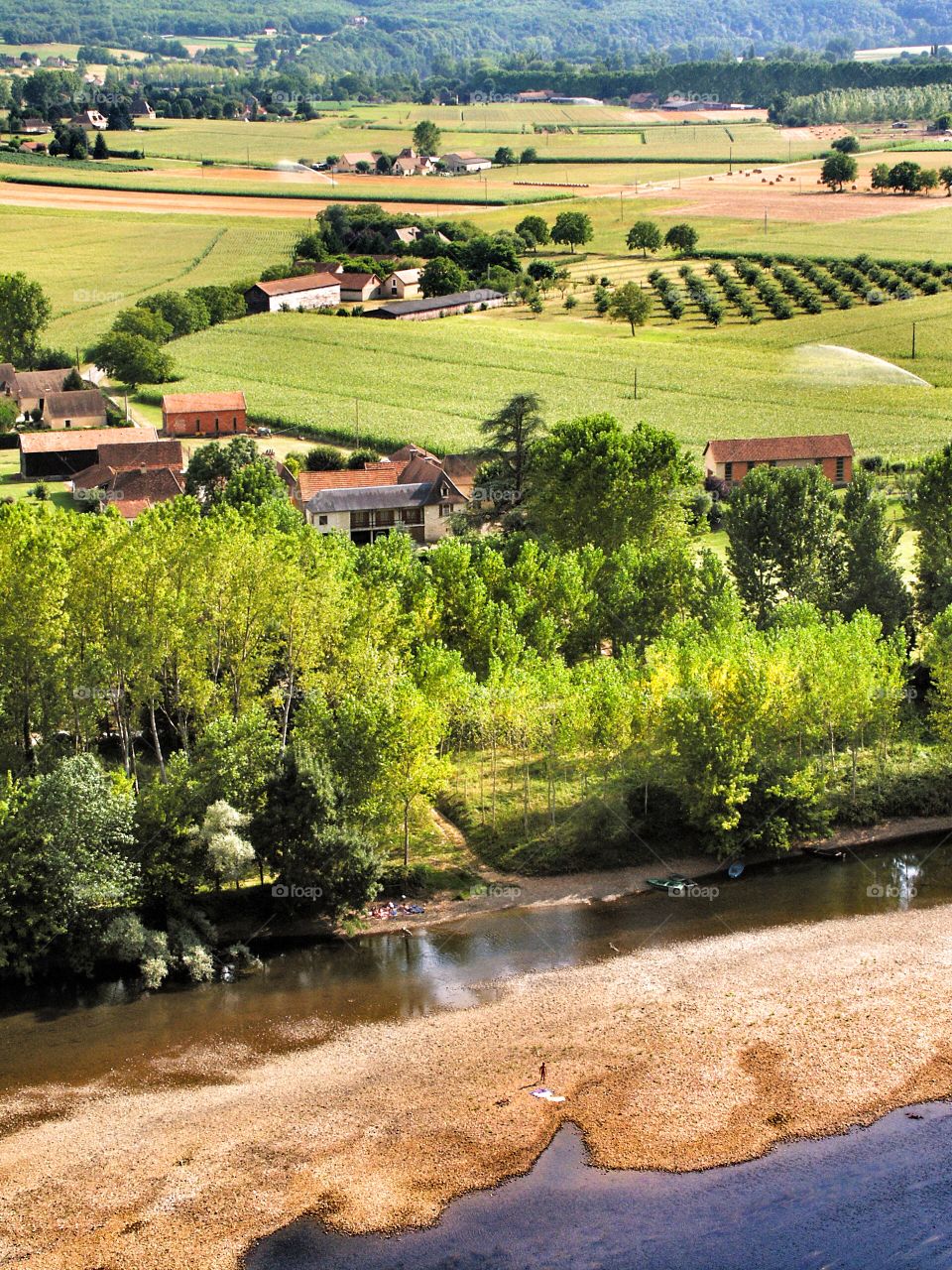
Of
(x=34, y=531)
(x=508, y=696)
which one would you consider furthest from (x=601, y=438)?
(x=34, y=531)

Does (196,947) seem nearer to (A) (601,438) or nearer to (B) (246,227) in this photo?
(A) (601,438)

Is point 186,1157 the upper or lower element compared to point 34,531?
lower

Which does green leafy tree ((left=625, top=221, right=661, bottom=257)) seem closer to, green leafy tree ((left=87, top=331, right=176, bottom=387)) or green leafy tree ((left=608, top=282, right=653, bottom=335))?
green leafy tree ((left=608, top=282, right=653, bottom=335))

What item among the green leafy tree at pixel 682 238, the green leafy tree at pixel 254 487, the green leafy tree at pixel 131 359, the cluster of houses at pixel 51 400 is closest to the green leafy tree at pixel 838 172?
the green leafy tree at pixel 682 238

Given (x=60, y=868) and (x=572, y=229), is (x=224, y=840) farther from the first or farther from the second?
(x=572, y=229)

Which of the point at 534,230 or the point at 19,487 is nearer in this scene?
the point at 19,487

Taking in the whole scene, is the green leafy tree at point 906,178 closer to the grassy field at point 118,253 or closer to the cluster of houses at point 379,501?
the grassy field at point 118,253

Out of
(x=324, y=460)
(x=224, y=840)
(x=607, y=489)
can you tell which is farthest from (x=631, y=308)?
(x=224, y=840)
